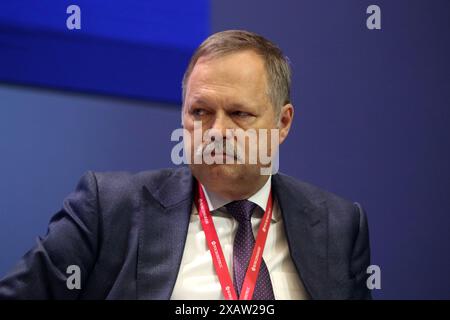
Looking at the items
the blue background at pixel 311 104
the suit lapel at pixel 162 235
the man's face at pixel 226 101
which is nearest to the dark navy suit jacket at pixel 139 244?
the suit lapel at pixel 162 235

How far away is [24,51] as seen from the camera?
2.25m

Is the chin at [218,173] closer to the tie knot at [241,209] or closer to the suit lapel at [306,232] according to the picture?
the tie knot at [241,209]

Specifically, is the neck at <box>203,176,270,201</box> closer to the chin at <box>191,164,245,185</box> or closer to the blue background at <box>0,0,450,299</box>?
the chin at <box>191,164,245,185</box>

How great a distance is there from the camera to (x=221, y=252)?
1754mm

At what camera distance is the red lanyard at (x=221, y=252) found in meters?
1.67

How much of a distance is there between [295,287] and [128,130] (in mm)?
895

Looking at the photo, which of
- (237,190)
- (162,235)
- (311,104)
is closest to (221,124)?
(237,190)

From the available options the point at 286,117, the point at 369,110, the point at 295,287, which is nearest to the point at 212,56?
the point at 286,117

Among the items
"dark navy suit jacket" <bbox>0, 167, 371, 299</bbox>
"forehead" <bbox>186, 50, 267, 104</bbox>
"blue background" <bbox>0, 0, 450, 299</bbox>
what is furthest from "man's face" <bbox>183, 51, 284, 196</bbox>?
"blue background" <bbox>0, 0, 450, 299</bbox>

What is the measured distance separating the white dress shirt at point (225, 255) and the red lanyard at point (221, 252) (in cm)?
2

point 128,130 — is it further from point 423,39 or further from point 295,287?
point 423,39

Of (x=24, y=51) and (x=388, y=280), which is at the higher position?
(x=24, y=51)

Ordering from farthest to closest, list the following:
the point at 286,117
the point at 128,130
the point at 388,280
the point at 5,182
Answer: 1. the point at 388,280
2. the point at 128,130
3. the point at 5,182
4. the point at 286,117

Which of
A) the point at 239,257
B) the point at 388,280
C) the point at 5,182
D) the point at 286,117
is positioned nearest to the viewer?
the point at 239,257
